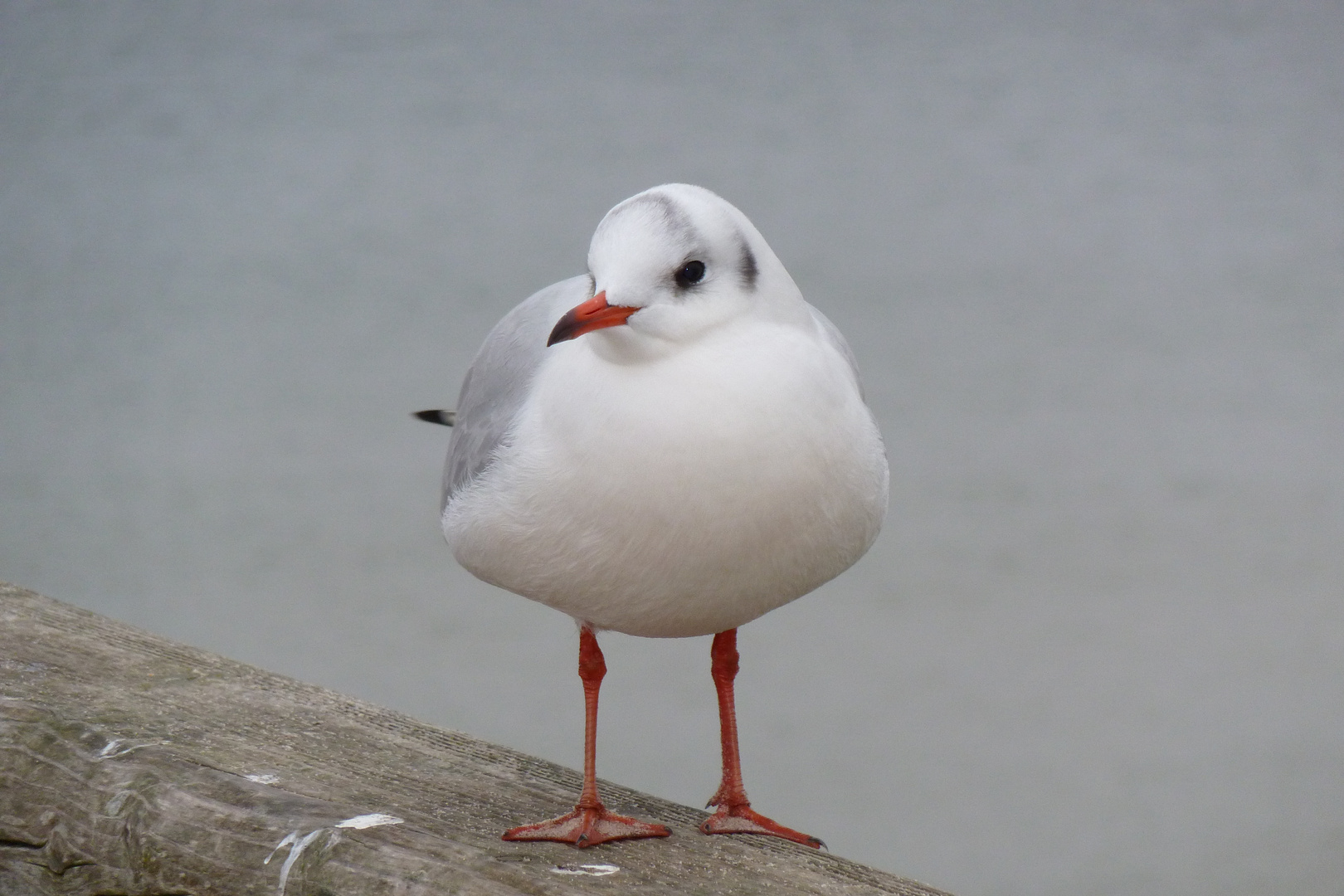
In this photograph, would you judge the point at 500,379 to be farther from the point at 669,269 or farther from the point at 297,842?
the point at 297,842

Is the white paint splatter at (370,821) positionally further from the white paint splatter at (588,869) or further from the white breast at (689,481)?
the white breast at (689,481)

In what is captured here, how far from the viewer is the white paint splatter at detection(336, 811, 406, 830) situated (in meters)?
1.09

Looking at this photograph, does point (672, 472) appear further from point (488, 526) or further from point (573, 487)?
point (488, 526)

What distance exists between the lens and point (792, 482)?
114 cm

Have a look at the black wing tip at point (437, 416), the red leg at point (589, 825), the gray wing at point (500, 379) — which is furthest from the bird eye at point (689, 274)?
the black wing tip at point (437, 416)

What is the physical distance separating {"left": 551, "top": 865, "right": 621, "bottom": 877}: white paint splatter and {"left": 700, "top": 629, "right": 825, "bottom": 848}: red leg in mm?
173

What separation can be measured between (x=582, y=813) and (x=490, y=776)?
145 mm

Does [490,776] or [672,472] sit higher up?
[672,472]

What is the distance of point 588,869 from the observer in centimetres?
118

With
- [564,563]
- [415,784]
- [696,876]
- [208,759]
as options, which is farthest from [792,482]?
[208,759]

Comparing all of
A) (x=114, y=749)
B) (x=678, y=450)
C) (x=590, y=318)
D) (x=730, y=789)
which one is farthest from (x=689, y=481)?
(x=114, y=749)

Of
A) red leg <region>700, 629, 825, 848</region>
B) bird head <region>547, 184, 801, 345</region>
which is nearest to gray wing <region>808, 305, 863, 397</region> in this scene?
bird head <region>547, 184, 801, 345</region>

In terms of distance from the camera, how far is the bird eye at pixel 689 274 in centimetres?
112

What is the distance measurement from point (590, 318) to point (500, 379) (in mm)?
361
